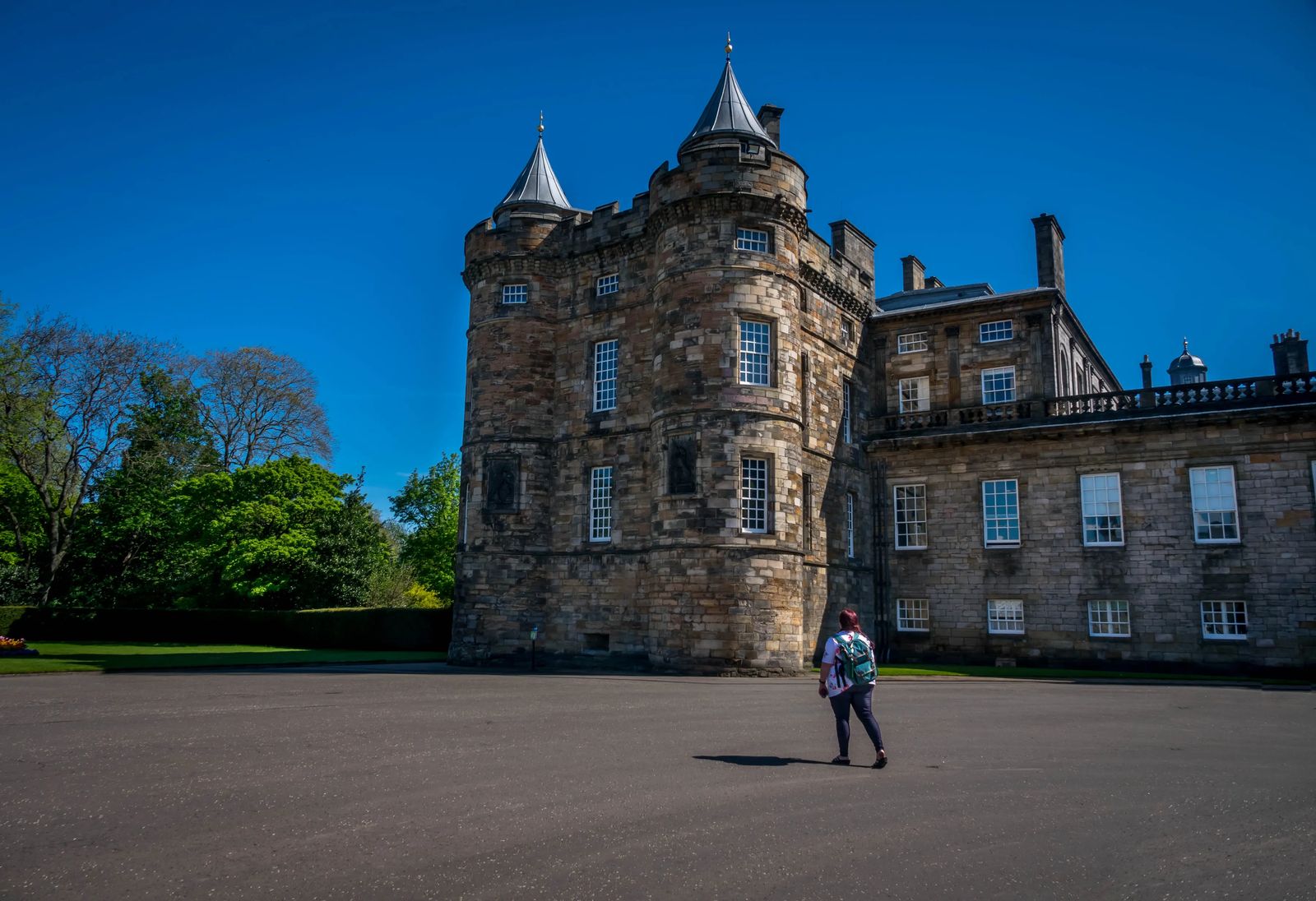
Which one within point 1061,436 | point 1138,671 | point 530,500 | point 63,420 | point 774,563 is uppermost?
point 63,420

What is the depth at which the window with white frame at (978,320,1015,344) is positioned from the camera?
33562 millimetres

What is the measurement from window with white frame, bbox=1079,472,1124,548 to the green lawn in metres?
23.7

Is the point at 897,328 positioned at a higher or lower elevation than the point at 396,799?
higher

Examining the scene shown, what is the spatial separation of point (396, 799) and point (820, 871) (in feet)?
13.2

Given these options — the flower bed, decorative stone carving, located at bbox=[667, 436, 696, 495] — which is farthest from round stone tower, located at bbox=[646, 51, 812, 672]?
the flower bed

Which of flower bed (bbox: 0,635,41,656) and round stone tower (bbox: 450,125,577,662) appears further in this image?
round stone tower (bbox: 450,125,577,662)

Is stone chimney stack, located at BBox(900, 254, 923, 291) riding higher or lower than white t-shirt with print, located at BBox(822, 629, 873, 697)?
higher

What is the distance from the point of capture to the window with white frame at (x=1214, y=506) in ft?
91.5

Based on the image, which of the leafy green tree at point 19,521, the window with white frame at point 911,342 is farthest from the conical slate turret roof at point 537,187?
the leafy green tree at point 19,521

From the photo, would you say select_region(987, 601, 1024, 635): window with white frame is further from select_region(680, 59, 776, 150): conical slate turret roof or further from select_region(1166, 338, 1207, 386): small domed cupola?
select_region(1166, 338, 1207, 386): small domed cupola

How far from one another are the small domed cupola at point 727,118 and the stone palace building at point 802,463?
0.37 ft

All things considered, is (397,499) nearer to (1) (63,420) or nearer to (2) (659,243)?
(1) (63,420)

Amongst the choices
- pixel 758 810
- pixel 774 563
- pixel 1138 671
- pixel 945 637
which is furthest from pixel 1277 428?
pixel 758 810

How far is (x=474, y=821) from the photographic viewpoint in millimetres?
7473
